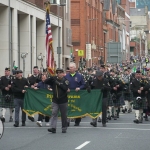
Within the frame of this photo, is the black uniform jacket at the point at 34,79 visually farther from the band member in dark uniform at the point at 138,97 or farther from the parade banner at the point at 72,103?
the band member in dark uniform at the point at 138,97

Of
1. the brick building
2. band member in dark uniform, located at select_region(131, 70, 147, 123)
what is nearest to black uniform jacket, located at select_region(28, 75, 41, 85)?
band member in dark uniform, located at select_region(131, 70, 147, 123)

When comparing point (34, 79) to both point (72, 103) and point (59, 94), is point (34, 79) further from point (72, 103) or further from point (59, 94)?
point (59, 94)

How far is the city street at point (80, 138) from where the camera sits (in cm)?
1538

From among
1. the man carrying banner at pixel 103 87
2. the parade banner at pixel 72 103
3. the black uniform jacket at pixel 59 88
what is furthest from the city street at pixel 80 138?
the black uniform jacket at pixel 59 88

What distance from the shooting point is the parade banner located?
70.1 ft

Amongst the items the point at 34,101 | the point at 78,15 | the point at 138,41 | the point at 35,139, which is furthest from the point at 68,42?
the point at 138,41

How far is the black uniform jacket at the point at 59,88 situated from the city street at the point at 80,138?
3.09 ft

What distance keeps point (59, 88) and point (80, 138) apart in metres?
1.91

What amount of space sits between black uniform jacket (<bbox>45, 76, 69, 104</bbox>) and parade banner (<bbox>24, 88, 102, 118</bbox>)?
2538 millimetres

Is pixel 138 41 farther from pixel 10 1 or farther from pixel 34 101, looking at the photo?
pixel 34 101

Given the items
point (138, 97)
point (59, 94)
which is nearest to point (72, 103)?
point (138, 97)

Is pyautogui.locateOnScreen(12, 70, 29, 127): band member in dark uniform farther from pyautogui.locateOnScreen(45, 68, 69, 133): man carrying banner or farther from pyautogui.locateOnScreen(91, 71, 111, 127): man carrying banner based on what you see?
pyautogui.locateOnScreen(45, 68, 69, 133): man carrying banner

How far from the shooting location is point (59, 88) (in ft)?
61.0

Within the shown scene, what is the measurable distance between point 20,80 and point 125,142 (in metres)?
6.06
